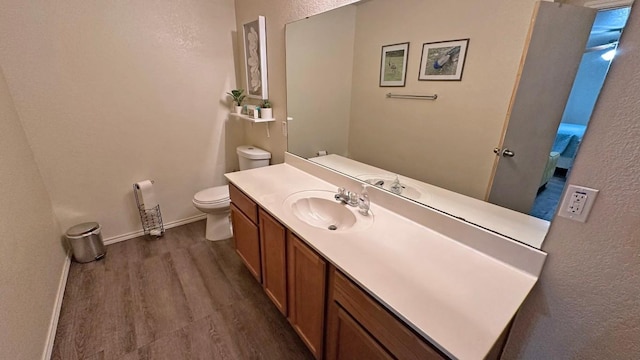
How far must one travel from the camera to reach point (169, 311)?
176cm

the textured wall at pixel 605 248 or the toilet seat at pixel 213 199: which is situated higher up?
the textured wall at pixel 605 248

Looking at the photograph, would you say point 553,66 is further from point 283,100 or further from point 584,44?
point 283,100

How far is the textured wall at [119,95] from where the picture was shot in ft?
6.24

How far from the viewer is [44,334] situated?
148cm

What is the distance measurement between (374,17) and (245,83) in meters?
1.68

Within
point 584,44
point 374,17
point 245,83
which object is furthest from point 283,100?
point 584,44

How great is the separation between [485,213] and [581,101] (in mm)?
500

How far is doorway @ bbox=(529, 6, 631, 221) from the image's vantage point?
0.72 metres

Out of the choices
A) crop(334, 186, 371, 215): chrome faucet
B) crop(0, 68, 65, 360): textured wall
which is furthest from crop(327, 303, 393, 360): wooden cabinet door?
crop(0, 68, 65, 360): textured wall

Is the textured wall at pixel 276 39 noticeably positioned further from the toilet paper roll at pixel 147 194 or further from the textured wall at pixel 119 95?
the toilet paper roll at pixel 147 194

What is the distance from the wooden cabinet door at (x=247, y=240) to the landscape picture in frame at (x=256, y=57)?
113 centimetres

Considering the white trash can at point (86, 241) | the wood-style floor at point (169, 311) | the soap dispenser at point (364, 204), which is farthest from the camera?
the white trash can at point (86, 241)

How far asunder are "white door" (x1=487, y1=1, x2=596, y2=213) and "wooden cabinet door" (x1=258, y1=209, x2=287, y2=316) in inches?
40.9

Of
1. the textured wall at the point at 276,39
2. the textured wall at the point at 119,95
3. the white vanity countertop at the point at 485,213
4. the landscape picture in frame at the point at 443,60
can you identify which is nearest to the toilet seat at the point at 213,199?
the textured wall at the point at 119,95
